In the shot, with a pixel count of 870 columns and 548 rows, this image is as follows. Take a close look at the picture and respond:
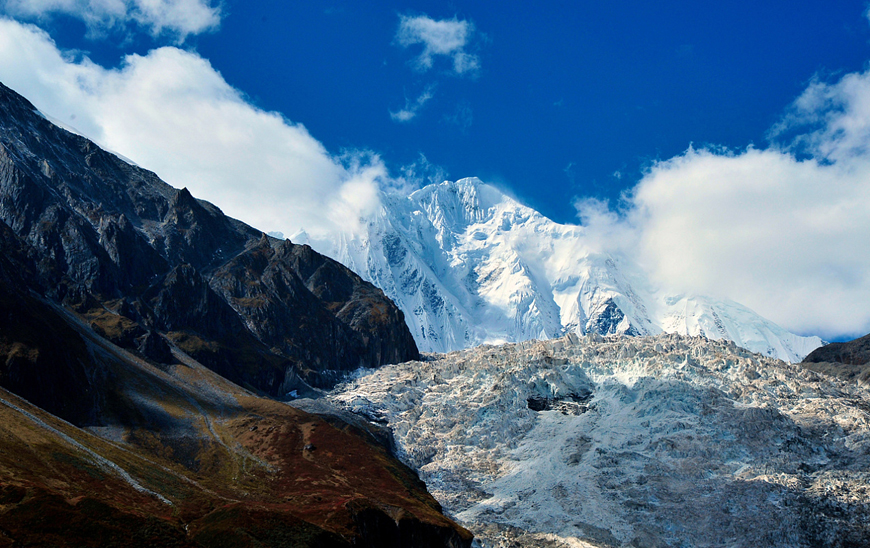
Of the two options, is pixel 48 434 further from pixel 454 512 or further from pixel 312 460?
pixel 454 512

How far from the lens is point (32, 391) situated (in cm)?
18138

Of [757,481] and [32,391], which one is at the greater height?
[757,481]

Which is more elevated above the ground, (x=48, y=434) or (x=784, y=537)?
(x=784, y=537)

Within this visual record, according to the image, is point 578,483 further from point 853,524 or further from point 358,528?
point 358,528

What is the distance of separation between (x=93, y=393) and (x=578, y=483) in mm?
145228

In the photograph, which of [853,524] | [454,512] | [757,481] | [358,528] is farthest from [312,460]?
[853,524]

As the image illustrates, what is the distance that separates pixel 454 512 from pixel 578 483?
37067mm

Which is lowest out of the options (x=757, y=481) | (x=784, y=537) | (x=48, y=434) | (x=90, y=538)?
(x=90, y=538)

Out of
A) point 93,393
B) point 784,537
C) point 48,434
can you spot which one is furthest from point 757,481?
point 93,393

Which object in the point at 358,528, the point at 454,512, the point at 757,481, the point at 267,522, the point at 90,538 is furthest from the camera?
the point at 454,512

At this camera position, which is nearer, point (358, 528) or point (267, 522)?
point (267, 522)

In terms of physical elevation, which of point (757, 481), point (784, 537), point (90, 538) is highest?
point (757, 481)

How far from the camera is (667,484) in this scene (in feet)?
608

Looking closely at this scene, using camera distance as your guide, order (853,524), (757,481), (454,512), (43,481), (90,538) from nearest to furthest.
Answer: (90,538) → (43,481) → (853,524) → (757,481) → (454,512)
